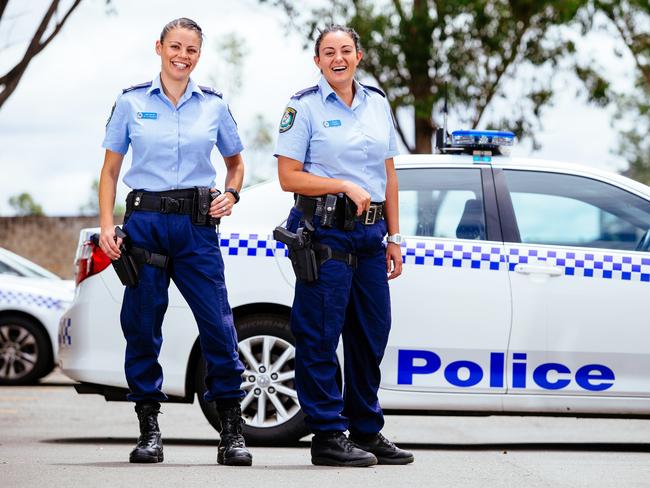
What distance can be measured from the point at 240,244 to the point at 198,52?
5.04 feet

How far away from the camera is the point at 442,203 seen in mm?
7809

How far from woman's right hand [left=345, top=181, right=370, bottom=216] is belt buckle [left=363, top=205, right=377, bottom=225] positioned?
0.12 metres

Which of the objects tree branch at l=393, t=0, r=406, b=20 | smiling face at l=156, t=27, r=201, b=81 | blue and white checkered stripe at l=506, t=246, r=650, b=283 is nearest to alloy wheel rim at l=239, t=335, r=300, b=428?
blue and white checkered stripe at l=506, t=246, r=650, b=283

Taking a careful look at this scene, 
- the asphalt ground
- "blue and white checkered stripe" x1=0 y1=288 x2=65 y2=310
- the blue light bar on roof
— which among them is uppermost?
the blue light bar on roof

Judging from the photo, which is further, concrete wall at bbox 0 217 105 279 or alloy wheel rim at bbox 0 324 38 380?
concrete wall at bbox 0 217 105 279

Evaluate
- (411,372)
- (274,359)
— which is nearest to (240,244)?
(274,359)

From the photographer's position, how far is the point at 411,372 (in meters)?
7.63

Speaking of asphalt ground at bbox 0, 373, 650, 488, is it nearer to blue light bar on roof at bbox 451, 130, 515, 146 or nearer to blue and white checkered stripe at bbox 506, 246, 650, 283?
blue and white checkered stripe at bbox 506, 246, 650, 283

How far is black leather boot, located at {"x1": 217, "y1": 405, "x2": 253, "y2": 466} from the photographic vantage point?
6.31 m

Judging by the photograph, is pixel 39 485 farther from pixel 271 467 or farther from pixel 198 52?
pixel 198 52

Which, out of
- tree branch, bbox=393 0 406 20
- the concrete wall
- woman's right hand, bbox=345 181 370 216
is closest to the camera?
woman's right hand, bbox=345 181 370 216

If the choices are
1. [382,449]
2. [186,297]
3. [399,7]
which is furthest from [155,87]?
[399,7]

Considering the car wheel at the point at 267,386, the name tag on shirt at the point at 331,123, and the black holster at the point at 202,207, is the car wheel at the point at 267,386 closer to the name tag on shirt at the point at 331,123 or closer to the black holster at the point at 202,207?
the black holster at the point at 202,207

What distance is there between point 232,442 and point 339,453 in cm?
47
